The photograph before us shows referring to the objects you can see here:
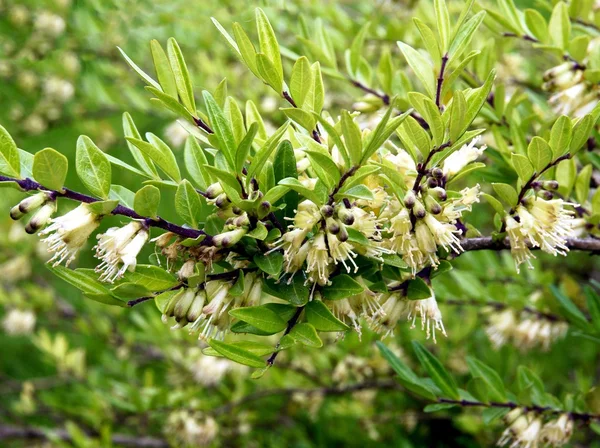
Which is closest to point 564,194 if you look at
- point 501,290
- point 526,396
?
point 526,396

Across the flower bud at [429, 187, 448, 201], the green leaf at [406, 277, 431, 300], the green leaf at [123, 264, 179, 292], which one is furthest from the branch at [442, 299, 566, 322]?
the green leaf at [123, 264, 179, 292]

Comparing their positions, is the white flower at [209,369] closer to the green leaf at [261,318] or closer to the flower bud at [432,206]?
the green leaf at [261,318]

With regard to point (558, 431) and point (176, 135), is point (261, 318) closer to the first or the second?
point (558, 431)

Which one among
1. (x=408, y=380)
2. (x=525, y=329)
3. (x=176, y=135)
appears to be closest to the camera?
(x=408, y=380)

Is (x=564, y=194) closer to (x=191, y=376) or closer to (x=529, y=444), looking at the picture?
(x=529, y=444)

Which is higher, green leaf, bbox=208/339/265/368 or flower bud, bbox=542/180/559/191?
flower bud, bbox=542/180/559/191

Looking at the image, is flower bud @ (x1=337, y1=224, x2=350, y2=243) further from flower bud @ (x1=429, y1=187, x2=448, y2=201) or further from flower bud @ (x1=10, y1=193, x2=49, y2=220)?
flower bud @ (x1=10, y1=193, x2=49, y2=220)

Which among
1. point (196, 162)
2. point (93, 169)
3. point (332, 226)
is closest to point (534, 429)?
point (332, 226)
